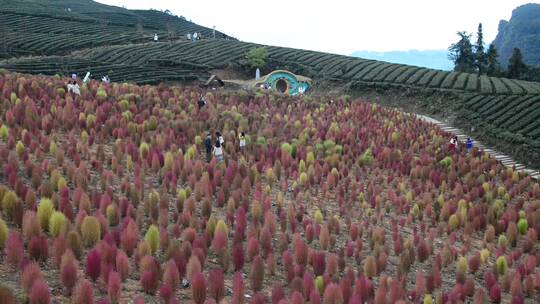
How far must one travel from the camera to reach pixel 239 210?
7504mm

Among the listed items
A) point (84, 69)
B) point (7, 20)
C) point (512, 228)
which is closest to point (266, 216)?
point (512, 228)

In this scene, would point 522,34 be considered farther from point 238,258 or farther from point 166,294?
point 166,294

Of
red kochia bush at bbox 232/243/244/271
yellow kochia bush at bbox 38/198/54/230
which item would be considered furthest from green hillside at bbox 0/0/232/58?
red kochia bush at bbox 232/243/244/271

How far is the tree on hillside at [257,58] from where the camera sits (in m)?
41.7

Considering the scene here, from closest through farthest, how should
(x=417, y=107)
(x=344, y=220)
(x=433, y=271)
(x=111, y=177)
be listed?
(x=433, y=271), (x=111, y=177), (x=344, y=220), (x=417, y=107)

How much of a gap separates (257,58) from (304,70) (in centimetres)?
416

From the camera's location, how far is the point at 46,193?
7027mm

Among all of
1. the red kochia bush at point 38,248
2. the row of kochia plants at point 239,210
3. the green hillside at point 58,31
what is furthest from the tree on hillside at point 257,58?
the red kochia bush at point 38,248

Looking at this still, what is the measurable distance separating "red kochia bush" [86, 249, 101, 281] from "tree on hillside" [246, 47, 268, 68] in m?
37.3

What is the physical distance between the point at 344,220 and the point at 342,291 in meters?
3.84

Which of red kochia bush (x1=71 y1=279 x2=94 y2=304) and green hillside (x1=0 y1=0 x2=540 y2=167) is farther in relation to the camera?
green hillside (x1=0 y1=0 x2=540 y2=167)

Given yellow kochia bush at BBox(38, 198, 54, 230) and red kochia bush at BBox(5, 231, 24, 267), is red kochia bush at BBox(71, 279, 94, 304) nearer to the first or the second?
red kochia bush at BBox(5, 231, 24, 267)

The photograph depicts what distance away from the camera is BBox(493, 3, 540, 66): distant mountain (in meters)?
94.1

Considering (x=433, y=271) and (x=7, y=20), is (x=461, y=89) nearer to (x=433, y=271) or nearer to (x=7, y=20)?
(x=433, y=271)
